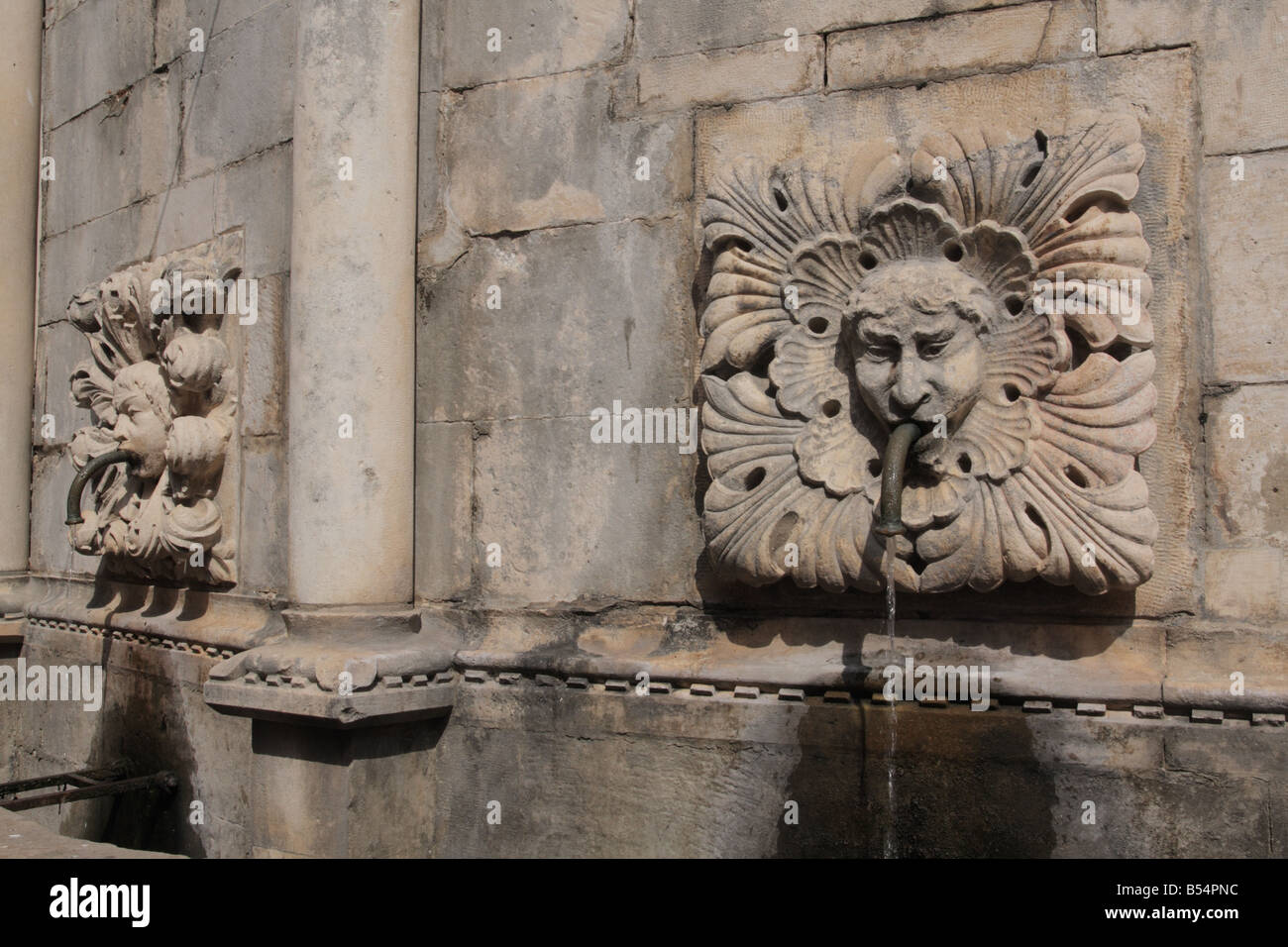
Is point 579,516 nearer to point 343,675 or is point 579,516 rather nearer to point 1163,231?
point 343,675

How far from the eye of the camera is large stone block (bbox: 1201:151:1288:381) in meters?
2.96

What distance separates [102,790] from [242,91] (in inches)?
108

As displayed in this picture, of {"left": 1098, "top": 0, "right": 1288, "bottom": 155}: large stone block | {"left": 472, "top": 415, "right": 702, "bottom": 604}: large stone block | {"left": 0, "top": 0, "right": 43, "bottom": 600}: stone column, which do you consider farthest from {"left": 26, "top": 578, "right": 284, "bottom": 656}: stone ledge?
{"left": 1098, "top": 0, "right": 1288, "bottom": 155}: large stone block

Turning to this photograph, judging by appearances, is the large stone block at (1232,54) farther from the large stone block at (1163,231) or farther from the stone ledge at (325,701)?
the stone ledge at (325,701)

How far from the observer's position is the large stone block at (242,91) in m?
4.28

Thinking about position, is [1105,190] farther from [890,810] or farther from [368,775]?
[368,775]

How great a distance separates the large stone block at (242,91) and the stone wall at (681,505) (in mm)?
18

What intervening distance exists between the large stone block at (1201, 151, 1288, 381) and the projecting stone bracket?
2.50 m

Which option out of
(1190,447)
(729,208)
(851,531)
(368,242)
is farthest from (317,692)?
(1190,447)

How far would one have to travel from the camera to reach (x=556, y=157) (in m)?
3.83

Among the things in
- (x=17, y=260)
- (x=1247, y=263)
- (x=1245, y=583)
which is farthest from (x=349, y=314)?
(x=17, y=260)

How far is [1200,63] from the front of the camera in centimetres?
304

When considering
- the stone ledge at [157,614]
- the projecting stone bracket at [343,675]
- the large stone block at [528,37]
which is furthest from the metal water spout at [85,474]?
the large stone block at [528,37]

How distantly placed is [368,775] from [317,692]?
1.12ft
